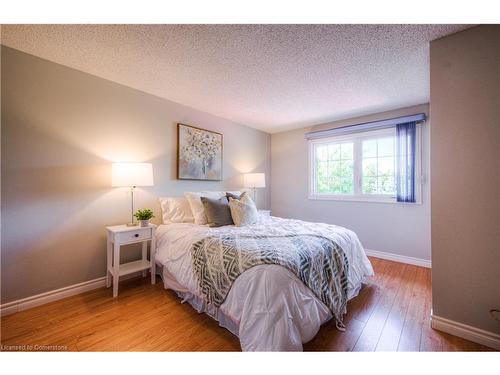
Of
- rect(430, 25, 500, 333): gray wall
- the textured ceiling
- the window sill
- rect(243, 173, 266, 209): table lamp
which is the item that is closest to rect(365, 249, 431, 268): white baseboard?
the window sill

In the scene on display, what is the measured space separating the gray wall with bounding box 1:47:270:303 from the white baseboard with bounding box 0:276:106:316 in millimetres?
48

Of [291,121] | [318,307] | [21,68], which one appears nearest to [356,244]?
[318,307]

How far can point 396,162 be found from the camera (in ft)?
9.66

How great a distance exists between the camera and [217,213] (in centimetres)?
230

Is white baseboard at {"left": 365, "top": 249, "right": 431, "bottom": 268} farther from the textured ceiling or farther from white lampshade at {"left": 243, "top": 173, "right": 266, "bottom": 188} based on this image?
the textured ceiling

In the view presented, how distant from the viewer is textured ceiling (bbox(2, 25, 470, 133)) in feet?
4.82

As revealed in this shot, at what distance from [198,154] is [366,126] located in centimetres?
266

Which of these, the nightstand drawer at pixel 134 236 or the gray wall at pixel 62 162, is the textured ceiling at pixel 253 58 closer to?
the gray wall at pixel 62 162

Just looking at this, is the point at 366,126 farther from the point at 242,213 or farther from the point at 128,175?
the point at 128,175

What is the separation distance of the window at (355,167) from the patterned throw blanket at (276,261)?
193 cm

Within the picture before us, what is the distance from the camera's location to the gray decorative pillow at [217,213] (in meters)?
2.29

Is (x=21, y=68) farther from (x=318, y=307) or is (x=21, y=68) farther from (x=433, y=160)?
(x=433, y=160)

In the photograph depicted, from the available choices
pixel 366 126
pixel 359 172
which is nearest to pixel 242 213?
pixel 359 172
